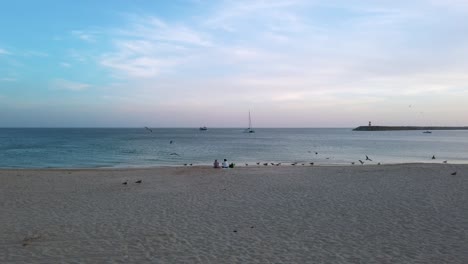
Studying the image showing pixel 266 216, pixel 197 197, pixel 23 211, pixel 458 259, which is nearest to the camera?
pixel 458 259

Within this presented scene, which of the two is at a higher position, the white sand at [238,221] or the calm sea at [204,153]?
the white sand at [238,221]

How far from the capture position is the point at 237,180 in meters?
17.0

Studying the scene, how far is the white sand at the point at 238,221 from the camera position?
690cm

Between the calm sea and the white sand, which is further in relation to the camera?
the calm sea

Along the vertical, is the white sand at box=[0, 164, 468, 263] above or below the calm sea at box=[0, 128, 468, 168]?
above

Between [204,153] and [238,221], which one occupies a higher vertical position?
[238,221]

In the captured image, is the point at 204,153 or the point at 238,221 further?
the point at 204,153

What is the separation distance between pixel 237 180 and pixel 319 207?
6466 millimetres

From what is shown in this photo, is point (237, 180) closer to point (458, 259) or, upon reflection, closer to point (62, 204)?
point (62, 204)

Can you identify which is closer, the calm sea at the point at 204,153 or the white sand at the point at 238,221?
the white sand at the point at 238,221

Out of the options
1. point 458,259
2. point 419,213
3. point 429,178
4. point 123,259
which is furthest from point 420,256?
point 429,178

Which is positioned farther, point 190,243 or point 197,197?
point 197,197

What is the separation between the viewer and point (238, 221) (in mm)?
9391

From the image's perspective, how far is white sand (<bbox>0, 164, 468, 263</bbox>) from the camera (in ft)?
22.6
